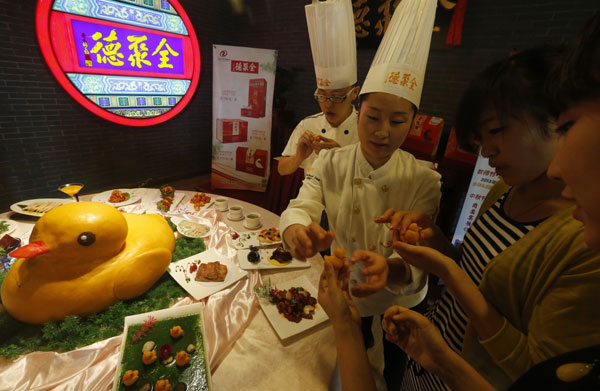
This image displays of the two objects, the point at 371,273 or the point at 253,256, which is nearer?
the point at 371,273

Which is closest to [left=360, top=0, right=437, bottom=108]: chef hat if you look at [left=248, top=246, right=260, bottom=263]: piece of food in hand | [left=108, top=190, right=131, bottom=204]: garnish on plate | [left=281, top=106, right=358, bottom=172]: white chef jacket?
[left=281, top=106, right=358, bottom=172]: white chef jacket

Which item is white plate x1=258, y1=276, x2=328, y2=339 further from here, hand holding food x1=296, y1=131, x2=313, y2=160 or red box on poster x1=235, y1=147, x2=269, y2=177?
red box on poster x1=235, y1=147, x2=269, y2=177

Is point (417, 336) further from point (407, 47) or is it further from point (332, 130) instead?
point (332, 130)

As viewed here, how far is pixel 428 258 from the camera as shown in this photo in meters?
0.92

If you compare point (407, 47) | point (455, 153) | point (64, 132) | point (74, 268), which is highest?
point (407, 47)

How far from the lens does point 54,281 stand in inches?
47.2

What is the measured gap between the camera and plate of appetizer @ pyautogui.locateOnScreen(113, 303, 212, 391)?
3.18 ft

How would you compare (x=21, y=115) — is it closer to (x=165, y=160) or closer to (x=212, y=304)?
(x=165, y=160)

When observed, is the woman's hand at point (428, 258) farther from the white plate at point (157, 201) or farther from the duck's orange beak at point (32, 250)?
the white plate at point (157, 201)

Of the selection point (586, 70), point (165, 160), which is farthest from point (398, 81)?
point (165, 160)

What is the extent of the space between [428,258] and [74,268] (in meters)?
1.51

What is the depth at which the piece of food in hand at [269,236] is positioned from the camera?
76.3 inches

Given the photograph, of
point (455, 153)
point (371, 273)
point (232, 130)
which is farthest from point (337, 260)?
point (232, 130)

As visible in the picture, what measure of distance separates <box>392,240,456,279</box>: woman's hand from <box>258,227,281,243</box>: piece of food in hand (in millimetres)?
1097
